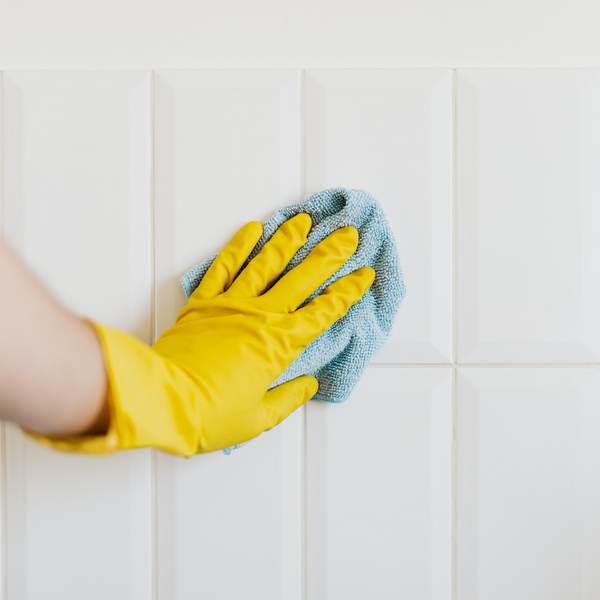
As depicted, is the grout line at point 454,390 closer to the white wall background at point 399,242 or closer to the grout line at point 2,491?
the white wall background at point 399,242

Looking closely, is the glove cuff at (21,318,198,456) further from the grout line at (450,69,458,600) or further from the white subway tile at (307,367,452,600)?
the grout line at (450,69,458,600)

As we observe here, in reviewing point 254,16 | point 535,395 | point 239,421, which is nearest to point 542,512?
point 535,395

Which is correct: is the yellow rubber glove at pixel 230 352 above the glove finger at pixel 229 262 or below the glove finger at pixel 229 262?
below

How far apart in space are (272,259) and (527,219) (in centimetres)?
32

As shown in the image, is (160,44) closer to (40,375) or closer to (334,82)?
(334,82)

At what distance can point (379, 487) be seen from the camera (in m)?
0.58

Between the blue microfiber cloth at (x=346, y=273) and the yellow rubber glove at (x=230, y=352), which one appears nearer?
the yellow rubber glove at (x=230, y=352)

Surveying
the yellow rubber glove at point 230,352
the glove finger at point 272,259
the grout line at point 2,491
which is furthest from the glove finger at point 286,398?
the grout line at point 2,491

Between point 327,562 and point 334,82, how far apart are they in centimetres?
60

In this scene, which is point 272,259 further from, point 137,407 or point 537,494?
point 537,494

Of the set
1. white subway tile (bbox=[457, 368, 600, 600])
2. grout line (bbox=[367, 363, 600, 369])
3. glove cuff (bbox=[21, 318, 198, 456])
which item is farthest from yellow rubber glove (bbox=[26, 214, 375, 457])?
white subway tile (bbox=[457, 368, 600, 600])

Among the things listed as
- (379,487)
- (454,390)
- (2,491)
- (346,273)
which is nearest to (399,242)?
(346,273)

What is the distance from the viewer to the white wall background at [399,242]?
0.56 metres

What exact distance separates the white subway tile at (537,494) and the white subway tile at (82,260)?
1.38 feet
